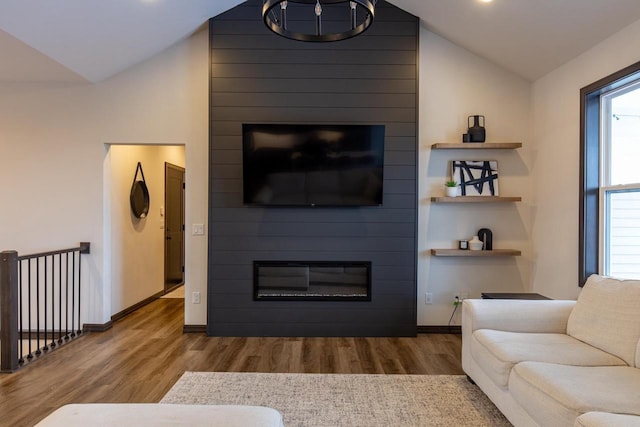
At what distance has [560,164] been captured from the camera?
359cm

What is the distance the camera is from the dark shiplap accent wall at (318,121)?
3.98m

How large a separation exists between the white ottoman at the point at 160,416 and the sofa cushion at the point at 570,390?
1.27m

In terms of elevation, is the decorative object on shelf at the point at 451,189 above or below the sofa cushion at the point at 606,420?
above

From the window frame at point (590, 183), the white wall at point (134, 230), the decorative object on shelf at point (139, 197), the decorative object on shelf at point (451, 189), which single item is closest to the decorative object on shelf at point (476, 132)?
the decorative object on shelf at point (451, 189)

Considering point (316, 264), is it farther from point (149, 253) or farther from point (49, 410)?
point (149, 253)

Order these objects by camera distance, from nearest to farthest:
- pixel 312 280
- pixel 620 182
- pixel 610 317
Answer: pixel 610 317, pixel 620 182, pixel 312 280

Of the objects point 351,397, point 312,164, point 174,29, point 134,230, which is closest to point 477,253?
point 312,164

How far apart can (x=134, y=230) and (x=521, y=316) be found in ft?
15.0

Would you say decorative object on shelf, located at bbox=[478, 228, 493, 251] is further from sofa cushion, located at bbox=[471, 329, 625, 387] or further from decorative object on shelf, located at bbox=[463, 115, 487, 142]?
sofa cushion, located at bbox=[471, 329, 625, 387]

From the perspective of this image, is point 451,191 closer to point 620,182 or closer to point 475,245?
point 475,245

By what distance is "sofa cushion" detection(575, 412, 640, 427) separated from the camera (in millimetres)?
1446

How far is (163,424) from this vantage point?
1.49 meters

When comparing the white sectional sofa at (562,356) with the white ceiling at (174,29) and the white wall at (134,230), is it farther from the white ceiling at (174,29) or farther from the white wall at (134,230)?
the white wall at (134,230)

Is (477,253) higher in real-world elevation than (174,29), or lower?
lower
